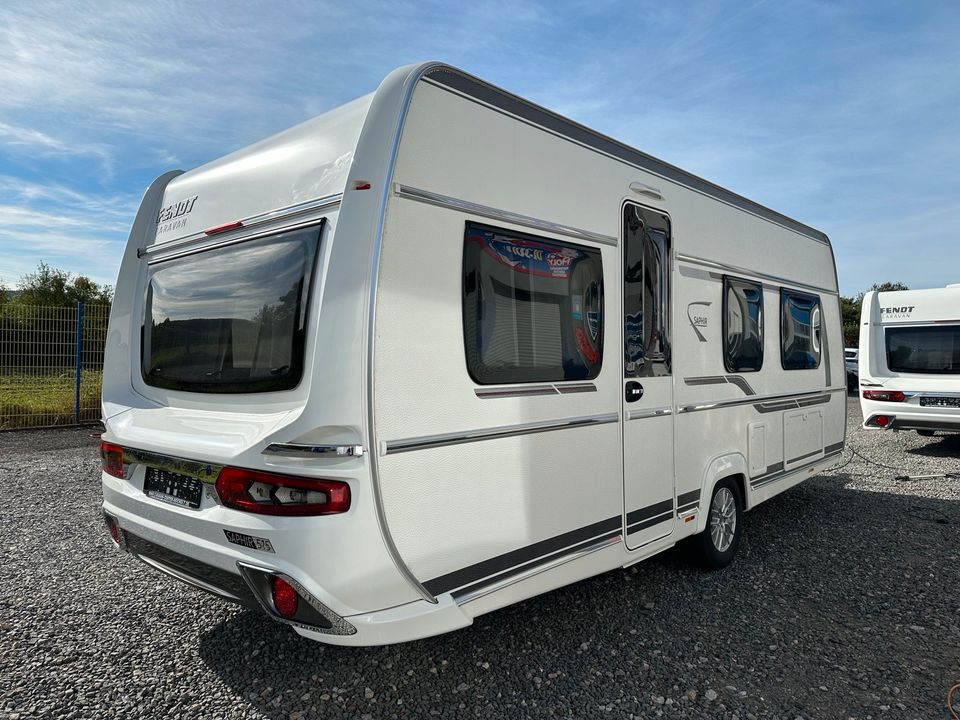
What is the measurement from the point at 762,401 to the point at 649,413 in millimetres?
1678

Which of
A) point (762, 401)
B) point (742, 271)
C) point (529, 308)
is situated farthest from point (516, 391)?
point (762, 401)

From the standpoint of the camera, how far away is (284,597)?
253 cm

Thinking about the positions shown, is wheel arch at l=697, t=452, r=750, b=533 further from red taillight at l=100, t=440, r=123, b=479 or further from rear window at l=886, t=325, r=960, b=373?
rear window at l=886, t=325, r=960, b=373

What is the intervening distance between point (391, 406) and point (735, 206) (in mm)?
3497

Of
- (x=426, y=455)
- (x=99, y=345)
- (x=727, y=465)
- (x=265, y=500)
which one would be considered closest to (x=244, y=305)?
(x=265, y=500)

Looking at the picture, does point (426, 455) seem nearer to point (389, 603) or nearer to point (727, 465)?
point (389, 603)

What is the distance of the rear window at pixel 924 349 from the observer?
8.77 metres

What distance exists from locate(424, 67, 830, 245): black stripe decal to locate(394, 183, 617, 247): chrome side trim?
0.48m

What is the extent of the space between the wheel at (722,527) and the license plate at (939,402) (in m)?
5.36

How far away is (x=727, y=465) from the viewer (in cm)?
452

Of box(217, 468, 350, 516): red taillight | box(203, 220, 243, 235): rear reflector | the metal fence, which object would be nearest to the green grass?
the metal fence

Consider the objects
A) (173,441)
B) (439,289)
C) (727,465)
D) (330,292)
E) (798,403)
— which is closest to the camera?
(330,292)

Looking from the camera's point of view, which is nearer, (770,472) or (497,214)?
(497,214)

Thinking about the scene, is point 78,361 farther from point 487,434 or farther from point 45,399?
point 487,434
